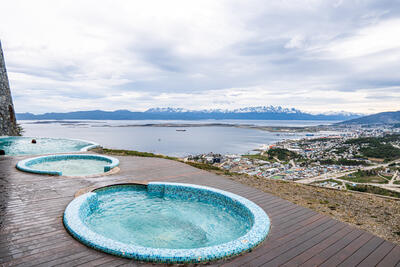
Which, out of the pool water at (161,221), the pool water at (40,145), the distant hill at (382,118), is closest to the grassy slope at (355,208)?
the pool water at (161,221)

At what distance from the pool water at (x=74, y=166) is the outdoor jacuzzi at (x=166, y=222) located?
348cm

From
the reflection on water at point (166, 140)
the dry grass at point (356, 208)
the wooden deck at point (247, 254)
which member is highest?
the wooden deck at point (247, 254)

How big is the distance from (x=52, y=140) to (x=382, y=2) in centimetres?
2072

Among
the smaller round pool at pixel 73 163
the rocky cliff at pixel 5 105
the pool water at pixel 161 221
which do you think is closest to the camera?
the pool water at pixel 161 221

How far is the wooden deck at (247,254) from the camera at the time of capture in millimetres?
2740

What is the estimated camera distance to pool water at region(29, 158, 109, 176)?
329 inches

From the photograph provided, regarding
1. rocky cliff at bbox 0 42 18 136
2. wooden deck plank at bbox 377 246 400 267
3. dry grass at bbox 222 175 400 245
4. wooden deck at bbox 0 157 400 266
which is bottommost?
dry grass at bbox 222 175 400 245

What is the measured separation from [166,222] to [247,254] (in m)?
2.44

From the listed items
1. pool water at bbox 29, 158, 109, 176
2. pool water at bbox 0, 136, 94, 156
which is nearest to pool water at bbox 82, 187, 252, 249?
pool water at bbox 29, 158, 109, 176

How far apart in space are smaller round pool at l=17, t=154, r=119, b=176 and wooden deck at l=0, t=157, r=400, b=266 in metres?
2.91

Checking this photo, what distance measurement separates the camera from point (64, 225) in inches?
138

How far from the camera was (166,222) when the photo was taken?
16.1 ft

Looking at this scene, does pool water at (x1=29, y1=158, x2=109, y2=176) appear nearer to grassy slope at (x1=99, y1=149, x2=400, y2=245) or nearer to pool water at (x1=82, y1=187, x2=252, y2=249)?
pool water at (x1=82, y1=187, x2=252, y2=249)

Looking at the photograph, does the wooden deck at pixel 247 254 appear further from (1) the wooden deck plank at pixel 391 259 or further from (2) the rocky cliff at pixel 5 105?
(2) the rocky cliff at pixel 5 105
